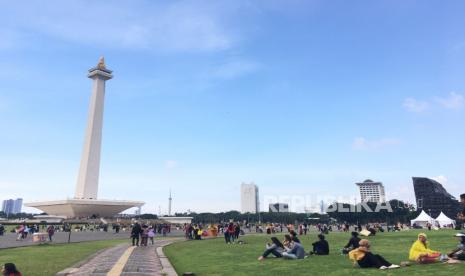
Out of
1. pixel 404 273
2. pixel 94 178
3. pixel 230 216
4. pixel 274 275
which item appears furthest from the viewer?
pixel 230 216

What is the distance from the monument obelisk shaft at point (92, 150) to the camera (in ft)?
315

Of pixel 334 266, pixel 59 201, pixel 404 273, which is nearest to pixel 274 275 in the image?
pixel 334 266

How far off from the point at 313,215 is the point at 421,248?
149 m

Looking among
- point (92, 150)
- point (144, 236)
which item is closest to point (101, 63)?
point (92, 150)

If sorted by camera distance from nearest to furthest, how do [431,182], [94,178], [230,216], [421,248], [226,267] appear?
[421,248] → [226,267] → [94,178] → [431,182] → [230,216]

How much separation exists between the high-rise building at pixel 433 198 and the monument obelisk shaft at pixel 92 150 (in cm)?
9525

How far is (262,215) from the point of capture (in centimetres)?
14462

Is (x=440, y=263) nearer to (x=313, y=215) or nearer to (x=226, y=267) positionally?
(x=226, y=267)

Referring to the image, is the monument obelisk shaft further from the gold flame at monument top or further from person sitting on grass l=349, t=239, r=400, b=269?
person sitting on grass l=349, t=239, r=400, b=269

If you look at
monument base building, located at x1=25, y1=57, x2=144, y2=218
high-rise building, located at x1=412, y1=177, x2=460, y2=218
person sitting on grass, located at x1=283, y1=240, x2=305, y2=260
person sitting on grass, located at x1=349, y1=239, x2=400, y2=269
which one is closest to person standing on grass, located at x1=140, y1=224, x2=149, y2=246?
person sitting on grass, located at x1=283, y1=240, x2=305, y2=260

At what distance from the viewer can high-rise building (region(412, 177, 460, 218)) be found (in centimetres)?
11038

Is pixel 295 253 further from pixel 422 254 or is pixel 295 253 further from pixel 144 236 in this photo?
pixel 144 236

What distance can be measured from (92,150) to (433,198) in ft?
331

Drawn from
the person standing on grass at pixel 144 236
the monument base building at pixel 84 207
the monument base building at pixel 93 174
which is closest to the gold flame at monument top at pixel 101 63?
the monument base building at pixel 93 174
